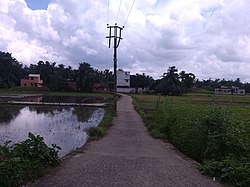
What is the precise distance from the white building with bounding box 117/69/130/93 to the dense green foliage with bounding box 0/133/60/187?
9795cm

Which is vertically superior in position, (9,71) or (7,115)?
(9,71)

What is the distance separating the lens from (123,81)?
106 metres

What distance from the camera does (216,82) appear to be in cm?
12750

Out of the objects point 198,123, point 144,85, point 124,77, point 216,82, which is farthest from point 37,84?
point 198,123

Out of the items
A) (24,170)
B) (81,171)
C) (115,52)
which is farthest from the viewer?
(115,52)

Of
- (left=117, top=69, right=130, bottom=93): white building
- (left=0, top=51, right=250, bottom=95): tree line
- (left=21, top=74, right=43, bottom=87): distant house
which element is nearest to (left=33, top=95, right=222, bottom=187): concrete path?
(left=0, top=51, right=250, bottom=95): tree line

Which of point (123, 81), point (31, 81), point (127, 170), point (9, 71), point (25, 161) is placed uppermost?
point (9, 71)

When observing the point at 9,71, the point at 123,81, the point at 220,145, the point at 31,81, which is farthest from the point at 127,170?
the point at 123,81

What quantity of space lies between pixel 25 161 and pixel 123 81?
10011cm

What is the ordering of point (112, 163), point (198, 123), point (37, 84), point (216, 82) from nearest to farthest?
point (112, 163) < point (198, 123) < point (37, 84) < point (216, 82)

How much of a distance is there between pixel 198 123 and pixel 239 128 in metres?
1.41

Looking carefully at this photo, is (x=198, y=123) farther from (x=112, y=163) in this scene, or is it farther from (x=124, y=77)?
(x=124, y=77)

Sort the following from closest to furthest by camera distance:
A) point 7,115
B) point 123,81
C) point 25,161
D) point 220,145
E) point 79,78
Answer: point 25,161
point 220,145
point 7,115
point 79,78
point 123,81

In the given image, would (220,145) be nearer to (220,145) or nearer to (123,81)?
(220,145)
